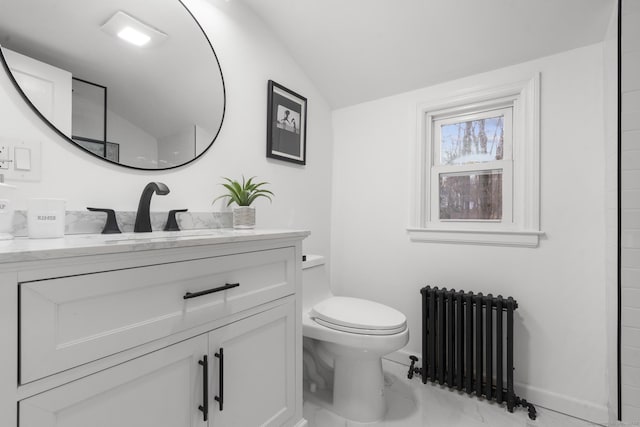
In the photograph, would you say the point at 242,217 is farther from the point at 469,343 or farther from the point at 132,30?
the point at 469,343

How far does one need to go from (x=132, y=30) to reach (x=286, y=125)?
0.91 meters

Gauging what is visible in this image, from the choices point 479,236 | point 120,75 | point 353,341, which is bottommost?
point 353,341

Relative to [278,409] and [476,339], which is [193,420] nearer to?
[278,409]

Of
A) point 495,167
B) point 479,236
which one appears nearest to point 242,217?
point 479,236

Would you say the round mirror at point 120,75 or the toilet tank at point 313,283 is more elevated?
the round mirror at point 120,75

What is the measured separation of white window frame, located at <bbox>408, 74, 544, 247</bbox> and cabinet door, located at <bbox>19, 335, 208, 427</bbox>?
1585mm

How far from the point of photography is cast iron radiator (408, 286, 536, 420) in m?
1.62

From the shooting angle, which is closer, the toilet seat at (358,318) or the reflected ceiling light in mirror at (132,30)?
the reflected ceiling light in mirror at (132,30)

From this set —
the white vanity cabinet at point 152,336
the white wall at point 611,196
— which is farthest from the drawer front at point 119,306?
the white wall at point 611,196

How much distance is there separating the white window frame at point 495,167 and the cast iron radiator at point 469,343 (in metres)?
0.37

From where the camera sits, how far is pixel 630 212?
4.19ft

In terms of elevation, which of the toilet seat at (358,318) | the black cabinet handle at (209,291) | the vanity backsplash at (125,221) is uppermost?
the vanity backsplash at (125,221)

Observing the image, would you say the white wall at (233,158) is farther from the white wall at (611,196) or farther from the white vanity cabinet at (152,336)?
the white wall at (611,196)

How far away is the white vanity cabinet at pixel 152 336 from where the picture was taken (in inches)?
23.1
